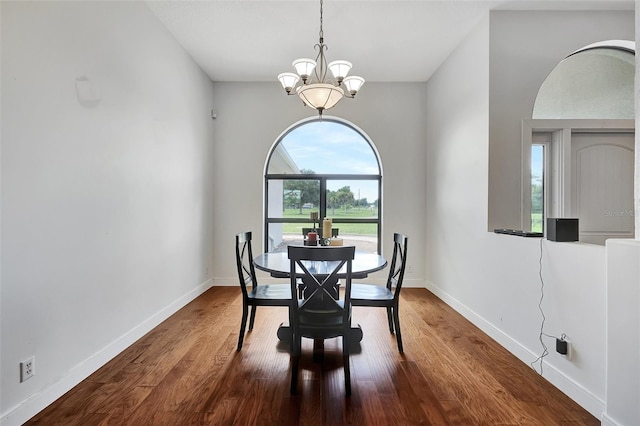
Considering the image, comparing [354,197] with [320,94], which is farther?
[354,197]

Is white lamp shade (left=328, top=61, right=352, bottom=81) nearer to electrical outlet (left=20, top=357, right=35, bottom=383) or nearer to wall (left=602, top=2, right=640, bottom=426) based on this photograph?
wall (left=602, top=2, right=640, bottom=426)

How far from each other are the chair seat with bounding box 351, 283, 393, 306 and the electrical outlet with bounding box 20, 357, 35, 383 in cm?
194

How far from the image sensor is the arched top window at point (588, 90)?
3.34 meters

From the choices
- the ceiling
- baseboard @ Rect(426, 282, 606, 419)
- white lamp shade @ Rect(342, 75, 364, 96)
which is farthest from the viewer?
the ceiling

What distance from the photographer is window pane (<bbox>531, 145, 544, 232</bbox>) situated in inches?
124

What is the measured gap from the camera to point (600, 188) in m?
3.18

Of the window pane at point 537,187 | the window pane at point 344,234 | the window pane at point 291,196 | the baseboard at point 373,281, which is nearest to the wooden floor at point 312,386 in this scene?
the window pane at point 537,187

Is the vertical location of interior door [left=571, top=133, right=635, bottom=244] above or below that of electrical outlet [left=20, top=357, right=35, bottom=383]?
above

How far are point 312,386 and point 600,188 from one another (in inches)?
130

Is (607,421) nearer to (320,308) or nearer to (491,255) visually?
(491,255)

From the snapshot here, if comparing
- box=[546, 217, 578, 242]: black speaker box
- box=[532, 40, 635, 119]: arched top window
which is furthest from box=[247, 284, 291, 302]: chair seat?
box=[532, 40, 635, 119]: arched top window

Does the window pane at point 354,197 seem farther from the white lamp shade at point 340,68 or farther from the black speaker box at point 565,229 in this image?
the black speaker box at point 565,229

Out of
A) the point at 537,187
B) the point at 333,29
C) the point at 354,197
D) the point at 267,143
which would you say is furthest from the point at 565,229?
the point at 267,143

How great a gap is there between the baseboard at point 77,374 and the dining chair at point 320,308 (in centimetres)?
139
